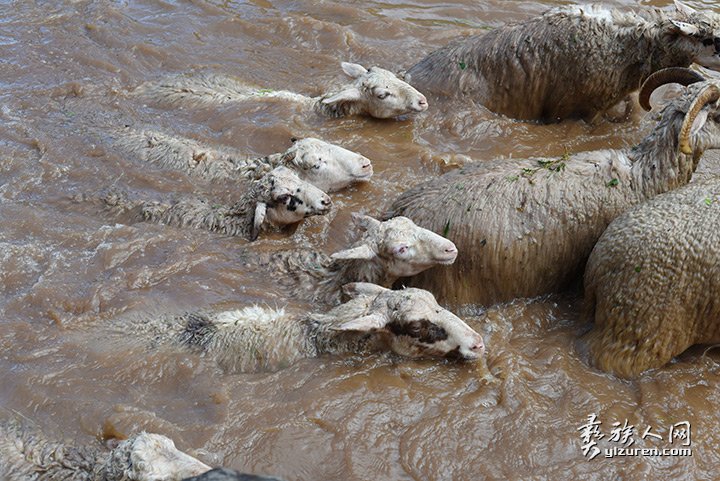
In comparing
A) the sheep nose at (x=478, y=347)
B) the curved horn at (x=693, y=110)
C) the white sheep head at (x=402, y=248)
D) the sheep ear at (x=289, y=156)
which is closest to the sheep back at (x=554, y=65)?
the sheep ear at (x=289, y=156)

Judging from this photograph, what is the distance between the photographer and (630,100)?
9.14 m

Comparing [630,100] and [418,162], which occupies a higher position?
[630,100]

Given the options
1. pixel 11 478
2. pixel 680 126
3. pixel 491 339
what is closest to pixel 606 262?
pixel 491 339

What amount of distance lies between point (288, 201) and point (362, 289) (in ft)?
5.15

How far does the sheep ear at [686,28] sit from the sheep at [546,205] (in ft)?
6.38

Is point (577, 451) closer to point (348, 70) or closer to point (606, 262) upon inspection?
point (606, 262)

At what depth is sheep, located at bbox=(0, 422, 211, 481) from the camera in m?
4.61

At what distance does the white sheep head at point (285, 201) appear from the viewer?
24.7 ft

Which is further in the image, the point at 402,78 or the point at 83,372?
the point at 402,78

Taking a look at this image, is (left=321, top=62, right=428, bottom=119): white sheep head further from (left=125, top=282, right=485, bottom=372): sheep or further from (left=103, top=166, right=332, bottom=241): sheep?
(left=125, top=282, right=485, bottom=372): sheep

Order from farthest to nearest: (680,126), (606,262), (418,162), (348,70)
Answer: (348,70), (418,162), (680,126), (606,262)

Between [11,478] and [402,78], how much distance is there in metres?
6.36

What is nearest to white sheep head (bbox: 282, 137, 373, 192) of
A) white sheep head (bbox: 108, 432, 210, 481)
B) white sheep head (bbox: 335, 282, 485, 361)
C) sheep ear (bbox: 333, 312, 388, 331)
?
white sheep head (bbox: 335, 282, 485, 361)

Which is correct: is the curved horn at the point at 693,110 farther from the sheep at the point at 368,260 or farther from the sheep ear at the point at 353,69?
the sheep ear at the point at 353,69
